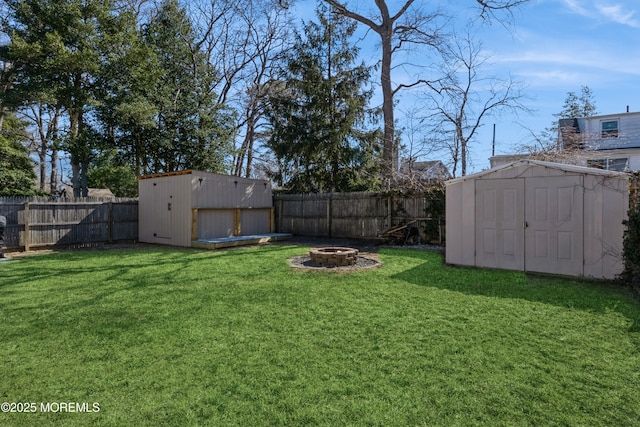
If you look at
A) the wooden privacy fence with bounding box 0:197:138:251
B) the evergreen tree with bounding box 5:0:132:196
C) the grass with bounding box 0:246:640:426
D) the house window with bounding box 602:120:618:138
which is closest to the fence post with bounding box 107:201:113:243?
the wooden privacy fence with bounding box 0:197:138:251

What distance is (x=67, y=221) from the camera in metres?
10.8

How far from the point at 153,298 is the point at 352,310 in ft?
8.82

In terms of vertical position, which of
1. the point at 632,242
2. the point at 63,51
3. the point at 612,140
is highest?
the point at 63,51

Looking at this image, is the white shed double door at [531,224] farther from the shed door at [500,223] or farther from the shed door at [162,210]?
the shed door at [162,210]

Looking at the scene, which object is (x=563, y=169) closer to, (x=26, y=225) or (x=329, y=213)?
(x=329, y=213)

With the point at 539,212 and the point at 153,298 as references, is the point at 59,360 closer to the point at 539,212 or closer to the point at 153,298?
the point at 153,298

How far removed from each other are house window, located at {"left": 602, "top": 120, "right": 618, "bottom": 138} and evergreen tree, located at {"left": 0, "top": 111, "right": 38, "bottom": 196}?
25.5 metres

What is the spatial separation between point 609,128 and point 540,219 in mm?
14322

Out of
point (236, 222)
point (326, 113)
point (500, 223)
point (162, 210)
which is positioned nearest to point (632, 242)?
point (500, 223)

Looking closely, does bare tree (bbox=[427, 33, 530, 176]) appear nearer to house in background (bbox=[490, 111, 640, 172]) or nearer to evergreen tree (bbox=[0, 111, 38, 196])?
house in background (bbox=[490, 111, 640, 172])

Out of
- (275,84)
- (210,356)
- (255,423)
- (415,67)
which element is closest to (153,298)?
(210,356)

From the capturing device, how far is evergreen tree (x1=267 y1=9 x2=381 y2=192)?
14.4 m

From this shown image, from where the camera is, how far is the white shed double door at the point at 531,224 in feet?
19.5

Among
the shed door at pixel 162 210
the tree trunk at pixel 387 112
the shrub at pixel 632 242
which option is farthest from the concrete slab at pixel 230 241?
the shrub at pixel 632 242
